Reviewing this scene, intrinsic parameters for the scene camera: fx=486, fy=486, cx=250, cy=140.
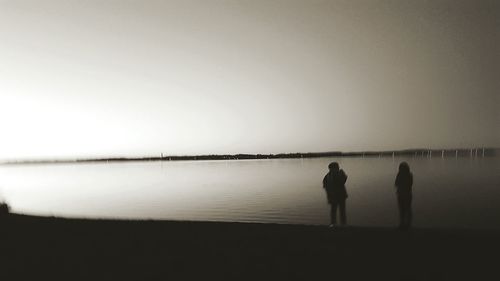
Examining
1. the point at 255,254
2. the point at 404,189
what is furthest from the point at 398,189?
the point at 255,254

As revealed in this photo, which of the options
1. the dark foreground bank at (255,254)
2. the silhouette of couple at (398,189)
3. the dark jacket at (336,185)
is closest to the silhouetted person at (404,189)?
the silhouette of couple at (398,189)

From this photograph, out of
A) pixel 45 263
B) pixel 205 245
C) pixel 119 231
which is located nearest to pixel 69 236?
pixel 119 231

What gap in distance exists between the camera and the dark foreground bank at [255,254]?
306 inches

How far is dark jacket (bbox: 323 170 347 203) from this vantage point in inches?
515

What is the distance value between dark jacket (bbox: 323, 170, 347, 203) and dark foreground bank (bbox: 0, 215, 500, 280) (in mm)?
1757

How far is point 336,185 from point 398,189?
5.26 ft

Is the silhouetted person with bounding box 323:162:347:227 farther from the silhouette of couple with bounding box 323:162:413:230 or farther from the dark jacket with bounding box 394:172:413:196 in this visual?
the dark jacket with bounding box 394:172:413:196

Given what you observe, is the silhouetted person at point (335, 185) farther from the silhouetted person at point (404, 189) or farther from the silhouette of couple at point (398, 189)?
the silhouetted person at point (404, 189)

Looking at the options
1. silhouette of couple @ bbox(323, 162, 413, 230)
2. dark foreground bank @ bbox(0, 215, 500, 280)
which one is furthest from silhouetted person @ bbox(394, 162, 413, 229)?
dark foreground bank @ bbox(0, 215, 500, 280)

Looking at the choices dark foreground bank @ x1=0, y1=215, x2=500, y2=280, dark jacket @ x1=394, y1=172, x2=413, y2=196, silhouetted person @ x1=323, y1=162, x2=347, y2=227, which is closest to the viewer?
dark foreground bank @ x1=0, y1=215, x2=500, y2=280

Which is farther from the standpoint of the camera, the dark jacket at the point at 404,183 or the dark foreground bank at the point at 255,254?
the dark jacket at the point at 404,183

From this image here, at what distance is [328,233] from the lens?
1074cm

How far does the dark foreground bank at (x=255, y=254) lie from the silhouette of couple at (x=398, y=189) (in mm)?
1753

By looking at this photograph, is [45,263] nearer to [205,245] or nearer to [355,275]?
[205,245]
